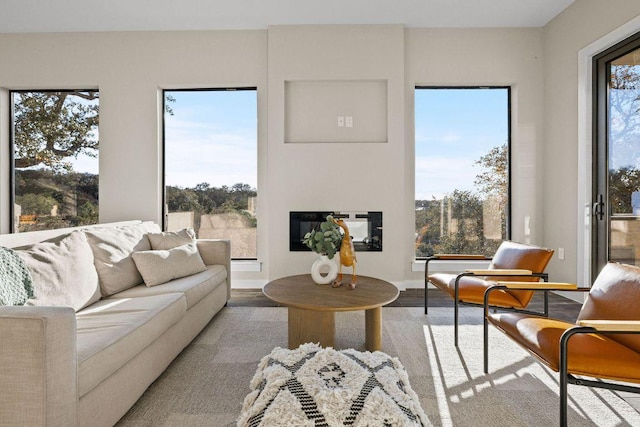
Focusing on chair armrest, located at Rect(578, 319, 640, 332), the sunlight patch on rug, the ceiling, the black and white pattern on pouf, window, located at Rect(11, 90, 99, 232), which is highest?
the ceiling

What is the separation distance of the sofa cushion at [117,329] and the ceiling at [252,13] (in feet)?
10.3

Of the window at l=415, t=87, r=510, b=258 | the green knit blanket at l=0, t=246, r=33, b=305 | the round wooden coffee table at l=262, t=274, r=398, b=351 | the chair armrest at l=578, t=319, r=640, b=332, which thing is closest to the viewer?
the chair armrest at l=578, t=319, r=640, b=332

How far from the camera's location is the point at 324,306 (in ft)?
6.91

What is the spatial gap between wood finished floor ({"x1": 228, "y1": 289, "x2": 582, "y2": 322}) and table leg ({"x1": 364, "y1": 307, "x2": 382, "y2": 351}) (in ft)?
4.10

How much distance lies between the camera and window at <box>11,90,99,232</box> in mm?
4512

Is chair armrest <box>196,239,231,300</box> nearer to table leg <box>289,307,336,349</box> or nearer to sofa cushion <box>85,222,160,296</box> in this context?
sofa cushion <box>85,222,160,296</box>

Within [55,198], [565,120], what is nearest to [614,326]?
[565,120]

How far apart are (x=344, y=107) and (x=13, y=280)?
355cm

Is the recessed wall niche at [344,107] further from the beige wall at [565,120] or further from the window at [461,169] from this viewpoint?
the beige wall at [565,120]

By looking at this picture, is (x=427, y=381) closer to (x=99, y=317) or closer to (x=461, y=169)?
(x=99, y=317)

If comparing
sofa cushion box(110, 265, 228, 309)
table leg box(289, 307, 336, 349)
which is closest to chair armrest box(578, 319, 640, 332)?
table leg box(289, 307, 336, 349)

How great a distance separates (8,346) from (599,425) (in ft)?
8.06

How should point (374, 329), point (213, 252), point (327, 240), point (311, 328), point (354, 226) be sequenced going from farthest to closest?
1. point (354, 226)
2. point (213, 252)
3. point (327, 240)
4. point (374, 329)
5. point (311, 328)

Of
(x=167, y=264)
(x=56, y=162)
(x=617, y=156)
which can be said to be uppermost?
(x=56, y=162)
